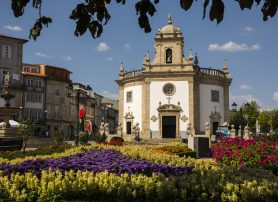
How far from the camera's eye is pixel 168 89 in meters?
48.4

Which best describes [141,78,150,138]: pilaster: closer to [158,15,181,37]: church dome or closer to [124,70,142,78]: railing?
[124,70,142,78]: railing

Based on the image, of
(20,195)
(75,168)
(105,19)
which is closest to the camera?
(105,19)

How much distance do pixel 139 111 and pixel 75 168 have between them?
3904 centimetres

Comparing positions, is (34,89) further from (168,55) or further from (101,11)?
(101,11)

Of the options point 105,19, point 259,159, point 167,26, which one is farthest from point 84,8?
point 167,26

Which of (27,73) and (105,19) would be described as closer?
(105,19)

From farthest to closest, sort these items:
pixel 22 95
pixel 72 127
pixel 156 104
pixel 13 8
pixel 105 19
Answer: pixel 72 127 < pixel 22 95 < pixel 156 104 < pixel 105 19 < pixel 13 8

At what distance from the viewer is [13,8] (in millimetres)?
3859

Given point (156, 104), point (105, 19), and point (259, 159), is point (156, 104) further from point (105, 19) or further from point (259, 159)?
point (105, 19)

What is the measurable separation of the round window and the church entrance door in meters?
3.33

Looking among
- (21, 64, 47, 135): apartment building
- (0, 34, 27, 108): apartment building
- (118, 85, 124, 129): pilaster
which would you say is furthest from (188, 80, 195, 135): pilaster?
(21, 64, 47, 135): apartment building

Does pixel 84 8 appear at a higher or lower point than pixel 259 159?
higher

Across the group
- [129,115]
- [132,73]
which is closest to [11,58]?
[132,73]

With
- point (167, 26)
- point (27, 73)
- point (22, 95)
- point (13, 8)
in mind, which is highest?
point (167, 26)
